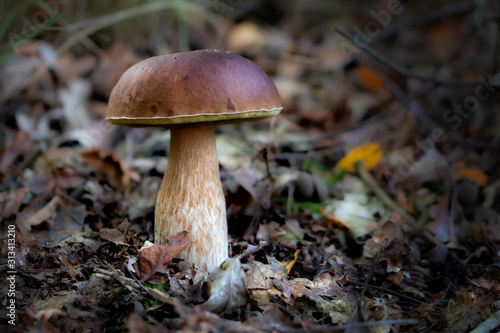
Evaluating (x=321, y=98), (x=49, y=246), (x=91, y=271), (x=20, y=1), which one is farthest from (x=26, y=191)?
(x=321, y=98)

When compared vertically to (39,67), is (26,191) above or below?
below

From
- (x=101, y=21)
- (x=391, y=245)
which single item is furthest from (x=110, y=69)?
(x=391, y=245)

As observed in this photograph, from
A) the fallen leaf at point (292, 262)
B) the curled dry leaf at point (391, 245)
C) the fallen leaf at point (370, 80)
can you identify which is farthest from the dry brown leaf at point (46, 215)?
the fallen leaf at point (370, 80)

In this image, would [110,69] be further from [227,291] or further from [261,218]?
[227,291]

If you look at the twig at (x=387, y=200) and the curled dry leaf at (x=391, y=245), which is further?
the twig at (x=387, y=200)

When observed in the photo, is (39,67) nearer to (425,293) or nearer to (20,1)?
(20,1)

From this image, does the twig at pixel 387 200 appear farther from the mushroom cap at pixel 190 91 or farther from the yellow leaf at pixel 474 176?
the mushroom cap at pixel 190 91

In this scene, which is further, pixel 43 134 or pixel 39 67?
pixel 39 67
